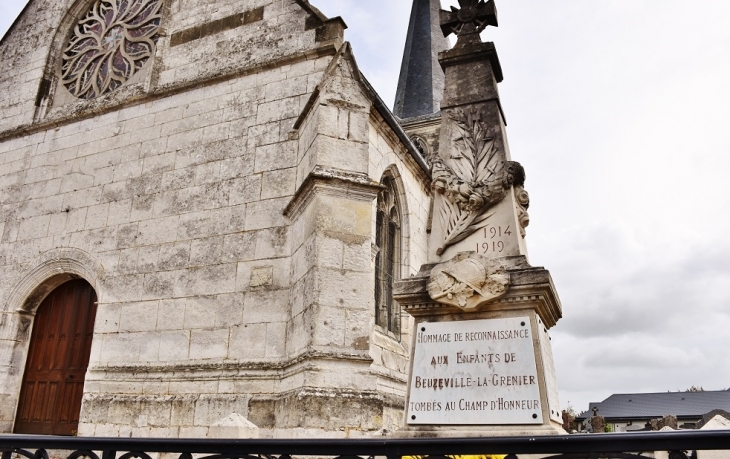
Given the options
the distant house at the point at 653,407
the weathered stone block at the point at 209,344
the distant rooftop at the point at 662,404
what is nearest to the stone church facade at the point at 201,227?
the weathered stone block at the point at 209,344

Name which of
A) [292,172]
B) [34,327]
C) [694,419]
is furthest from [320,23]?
Answer: [694,419]

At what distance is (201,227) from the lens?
7223 millimetres

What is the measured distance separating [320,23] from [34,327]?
6.13 metres

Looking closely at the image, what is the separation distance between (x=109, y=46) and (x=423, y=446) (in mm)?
9940

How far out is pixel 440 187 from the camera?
12.5 ft

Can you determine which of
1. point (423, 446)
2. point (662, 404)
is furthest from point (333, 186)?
point (662, 404)

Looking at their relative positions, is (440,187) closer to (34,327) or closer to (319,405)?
(319,405)

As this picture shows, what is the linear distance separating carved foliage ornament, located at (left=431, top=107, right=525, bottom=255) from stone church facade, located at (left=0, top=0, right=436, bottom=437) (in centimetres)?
238

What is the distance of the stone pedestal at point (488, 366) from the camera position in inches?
123

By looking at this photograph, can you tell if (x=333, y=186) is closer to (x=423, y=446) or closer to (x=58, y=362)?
(x=423, y=446)

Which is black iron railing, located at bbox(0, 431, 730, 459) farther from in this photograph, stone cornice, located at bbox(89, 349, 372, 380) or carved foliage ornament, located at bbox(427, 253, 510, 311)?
stone cornice, located at bbox(89, 349, 372, 380)

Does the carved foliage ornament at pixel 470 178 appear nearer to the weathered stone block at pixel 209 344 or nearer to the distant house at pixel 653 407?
the weathered stone block at pixel 209 344

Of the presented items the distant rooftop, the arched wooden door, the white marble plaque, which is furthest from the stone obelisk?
the distant rooftop

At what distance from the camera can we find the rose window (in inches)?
364
